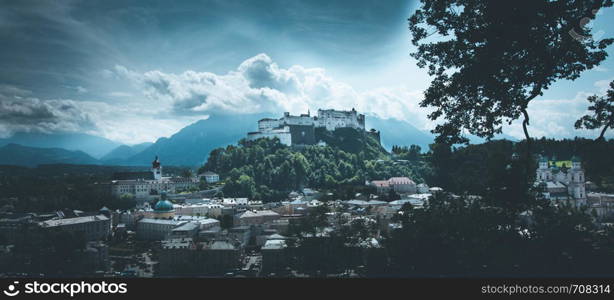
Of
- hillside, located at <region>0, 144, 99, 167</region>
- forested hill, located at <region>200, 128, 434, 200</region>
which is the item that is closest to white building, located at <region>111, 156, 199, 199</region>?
forested hill, located at <region>200, 128, 434, 200</region>

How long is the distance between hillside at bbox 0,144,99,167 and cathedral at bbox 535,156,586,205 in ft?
148

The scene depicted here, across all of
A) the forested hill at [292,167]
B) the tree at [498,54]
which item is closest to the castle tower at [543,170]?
the forested hill at [292,167]

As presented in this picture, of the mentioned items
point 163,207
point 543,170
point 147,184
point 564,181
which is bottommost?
point 163,207

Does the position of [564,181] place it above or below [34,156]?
below

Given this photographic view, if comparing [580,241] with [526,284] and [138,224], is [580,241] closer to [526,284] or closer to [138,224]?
[526,284]

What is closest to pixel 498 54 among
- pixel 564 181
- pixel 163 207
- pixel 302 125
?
pixel 564 181

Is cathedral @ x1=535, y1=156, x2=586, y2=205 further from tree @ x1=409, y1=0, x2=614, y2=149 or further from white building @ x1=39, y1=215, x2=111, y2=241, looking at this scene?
white building @ x1=39, y1=215, x2=111, y2=241

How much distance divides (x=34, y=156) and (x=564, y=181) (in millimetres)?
61493

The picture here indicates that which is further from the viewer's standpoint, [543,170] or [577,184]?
[543,170]

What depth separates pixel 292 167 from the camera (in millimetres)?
53469

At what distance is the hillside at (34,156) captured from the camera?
4379 centimetres

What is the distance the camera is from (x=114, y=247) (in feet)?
85.4

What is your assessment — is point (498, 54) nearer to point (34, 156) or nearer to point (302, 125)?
point (302, 125)

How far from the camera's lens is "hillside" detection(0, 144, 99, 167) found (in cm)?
4379
